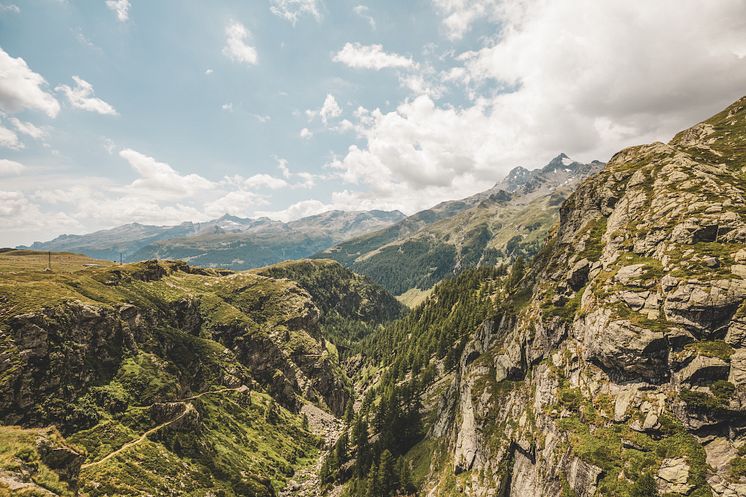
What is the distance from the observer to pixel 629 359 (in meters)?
47.4

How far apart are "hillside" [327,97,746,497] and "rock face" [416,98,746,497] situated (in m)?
0.20

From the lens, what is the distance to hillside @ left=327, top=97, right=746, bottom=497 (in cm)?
3909

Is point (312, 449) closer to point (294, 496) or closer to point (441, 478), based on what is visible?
point (294, 496)

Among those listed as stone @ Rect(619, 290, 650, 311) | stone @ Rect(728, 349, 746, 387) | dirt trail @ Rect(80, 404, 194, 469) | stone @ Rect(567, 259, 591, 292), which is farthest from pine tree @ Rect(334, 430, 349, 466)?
stone @ Rect(728, 349, 746, 387)

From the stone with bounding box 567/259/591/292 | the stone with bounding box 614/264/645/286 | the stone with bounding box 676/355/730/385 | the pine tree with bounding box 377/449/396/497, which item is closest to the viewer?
the stone with bounding box 676/355/730/385

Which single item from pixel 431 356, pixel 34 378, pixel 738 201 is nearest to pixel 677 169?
pixel 738 201

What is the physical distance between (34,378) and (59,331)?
13548mm

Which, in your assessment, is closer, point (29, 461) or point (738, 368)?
point (29, 461)

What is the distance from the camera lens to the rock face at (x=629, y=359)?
3872 centimetres

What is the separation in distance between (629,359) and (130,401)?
113m

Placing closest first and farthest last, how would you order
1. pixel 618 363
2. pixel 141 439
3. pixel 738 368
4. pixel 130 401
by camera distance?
pixel 738 368, pixel 618 363, pixel 141 439, pixel 130 401

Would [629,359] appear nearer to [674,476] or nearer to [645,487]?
[674,476]

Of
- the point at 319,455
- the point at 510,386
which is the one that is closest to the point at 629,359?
the point at 510,386

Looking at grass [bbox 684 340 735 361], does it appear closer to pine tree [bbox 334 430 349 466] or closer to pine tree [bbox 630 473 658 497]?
pine tree [bbox 630 473 658 497]
